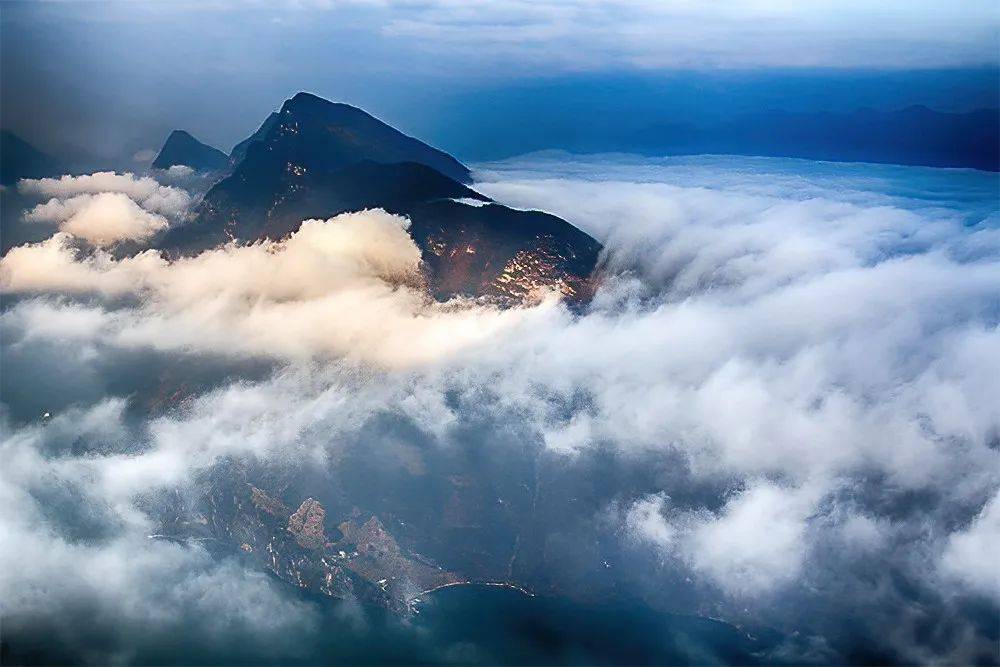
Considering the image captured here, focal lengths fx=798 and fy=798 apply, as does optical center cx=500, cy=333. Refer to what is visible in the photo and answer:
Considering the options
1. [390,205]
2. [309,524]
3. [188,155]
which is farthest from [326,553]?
[188,155]

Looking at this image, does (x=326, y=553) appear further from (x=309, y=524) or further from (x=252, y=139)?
(x=252, y=139)

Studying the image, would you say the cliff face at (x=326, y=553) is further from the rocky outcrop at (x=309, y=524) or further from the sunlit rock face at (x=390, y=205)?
the sunlit rock face at (x=390, y=205)

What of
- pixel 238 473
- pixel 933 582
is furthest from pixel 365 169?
pixel 933 582

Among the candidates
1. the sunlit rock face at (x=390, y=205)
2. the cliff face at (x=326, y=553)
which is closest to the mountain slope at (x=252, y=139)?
the sunlit rock face at (x=390, y=205)

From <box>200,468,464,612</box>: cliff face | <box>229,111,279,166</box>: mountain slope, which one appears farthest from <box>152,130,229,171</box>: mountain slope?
<box>200,468,464,612</box>: cliff face

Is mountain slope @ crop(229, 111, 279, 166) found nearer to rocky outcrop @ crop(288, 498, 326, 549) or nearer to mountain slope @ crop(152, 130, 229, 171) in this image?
mountain slope @ crop(152, 130, 229, 171)

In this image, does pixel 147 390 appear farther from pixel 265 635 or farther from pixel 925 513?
pixel 925 513
